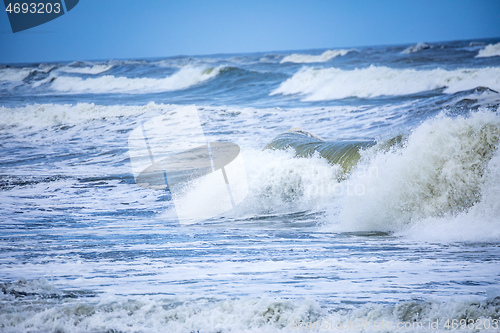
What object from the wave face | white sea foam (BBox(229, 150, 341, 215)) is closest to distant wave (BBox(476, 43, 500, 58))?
the wave face

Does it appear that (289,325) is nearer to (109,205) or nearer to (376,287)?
(376,287)

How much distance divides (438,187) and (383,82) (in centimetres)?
1633

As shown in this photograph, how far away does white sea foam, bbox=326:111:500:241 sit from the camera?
500cm

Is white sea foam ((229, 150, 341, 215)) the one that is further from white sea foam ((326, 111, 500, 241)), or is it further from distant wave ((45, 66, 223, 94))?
distant wave ((45, 66, 223, 94))

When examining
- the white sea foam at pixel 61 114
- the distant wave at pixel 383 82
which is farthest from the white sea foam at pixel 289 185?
the white sea foam at pixel 61 114

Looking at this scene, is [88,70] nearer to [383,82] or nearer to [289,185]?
[383,82]

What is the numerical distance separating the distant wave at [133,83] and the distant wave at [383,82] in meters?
7.70

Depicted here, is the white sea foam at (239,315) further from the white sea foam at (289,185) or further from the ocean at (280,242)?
the white sea foam at (289,185)

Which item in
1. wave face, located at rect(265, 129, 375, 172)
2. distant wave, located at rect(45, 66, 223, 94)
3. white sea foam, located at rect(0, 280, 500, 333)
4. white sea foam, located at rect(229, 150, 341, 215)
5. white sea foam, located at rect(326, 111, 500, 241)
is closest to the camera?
white sea foam, located at rect(0, 280, 500, 333)

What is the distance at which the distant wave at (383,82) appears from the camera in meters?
18.5

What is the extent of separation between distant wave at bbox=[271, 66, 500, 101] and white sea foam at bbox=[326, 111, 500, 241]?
11.3m

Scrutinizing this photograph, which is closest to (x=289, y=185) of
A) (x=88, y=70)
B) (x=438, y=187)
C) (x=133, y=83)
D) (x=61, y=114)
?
(x=438, y=187)

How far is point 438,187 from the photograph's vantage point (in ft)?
17.7

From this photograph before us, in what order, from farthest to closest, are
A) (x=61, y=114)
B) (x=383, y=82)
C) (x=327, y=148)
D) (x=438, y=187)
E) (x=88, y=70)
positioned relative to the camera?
(x=88, y=70) → (x=383, y=82) → (x=61, y=114) → (x=327, y=148) → (x=438, y=187)
